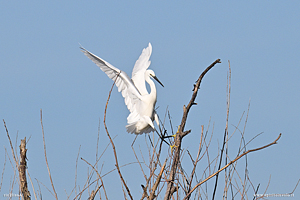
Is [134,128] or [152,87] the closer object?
[134,128]

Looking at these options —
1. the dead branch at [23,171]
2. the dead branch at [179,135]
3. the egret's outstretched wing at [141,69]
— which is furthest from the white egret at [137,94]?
the dead branch at [23,171]

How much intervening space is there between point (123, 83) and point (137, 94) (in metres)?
0.30

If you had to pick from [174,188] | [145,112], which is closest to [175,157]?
[174,188]

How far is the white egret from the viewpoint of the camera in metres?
5.30

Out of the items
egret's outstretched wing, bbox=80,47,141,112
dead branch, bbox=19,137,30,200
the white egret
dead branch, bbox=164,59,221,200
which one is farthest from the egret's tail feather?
dead branch, bbox=19,137,30,200

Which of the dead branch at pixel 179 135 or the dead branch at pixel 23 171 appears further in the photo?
the dead branch at pixel 23 171

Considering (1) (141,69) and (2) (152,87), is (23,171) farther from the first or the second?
(1) (141,69)

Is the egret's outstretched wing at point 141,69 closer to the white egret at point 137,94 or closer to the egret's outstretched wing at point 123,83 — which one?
the white egret at point 137,94

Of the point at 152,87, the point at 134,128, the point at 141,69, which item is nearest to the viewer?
the point at 134,128

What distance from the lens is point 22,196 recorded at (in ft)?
11.0

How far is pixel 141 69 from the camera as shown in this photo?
5887mm

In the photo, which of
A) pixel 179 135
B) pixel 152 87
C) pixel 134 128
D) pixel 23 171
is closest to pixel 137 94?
pixel 152 87

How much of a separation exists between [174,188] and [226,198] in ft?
2.05

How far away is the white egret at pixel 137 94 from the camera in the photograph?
5297mm
